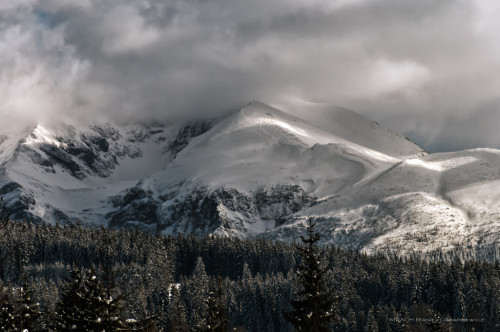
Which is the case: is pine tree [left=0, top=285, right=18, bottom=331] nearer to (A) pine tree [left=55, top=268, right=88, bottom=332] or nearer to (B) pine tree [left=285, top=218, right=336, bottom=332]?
(A) pine tree [left=55, top=268, right=88, bottom=332]

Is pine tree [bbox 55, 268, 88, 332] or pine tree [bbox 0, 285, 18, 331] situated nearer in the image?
pine tree [bbox 55, 268, 88, 332]

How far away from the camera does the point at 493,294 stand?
19550 centimetres

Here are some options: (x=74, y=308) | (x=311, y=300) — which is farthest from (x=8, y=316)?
(x=311, y=300)

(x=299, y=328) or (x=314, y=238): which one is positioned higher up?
(x=314, y=238)

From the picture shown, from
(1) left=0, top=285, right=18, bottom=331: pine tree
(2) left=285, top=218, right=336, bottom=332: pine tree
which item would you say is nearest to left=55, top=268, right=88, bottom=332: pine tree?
(1) left=0, top=285, right=18, bottom=331: pine tree

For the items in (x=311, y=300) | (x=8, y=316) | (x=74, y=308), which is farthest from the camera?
(x=8, y=316)

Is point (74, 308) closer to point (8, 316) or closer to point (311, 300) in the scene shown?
point (8, 316)

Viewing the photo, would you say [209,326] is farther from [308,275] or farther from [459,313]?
[459,313]

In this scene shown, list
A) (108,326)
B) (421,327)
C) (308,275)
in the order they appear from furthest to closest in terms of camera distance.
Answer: (421,327) → (308,275) → (108,326)

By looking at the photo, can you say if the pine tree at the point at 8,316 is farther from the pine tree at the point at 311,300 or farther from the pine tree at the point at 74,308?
the pine tree at the point at 311,300

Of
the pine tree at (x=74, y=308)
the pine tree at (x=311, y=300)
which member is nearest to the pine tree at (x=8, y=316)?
the pine tree at (x=74, y=308)

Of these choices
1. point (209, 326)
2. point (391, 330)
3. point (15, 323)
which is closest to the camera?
point (15, 323)

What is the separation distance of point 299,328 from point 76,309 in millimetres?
13741

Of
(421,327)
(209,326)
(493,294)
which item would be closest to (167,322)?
(421,327)
